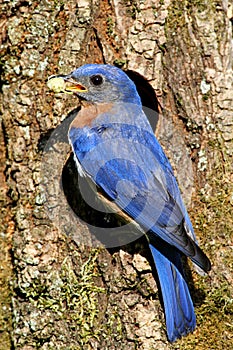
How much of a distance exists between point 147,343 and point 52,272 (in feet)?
3.07

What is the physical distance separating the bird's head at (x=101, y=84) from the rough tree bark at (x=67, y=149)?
4.9 inches

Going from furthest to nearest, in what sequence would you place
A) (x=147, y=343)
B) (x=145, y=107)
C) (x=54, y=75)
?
(x=145, y=107) → (x=54, y=75) → (x=147, y=343)

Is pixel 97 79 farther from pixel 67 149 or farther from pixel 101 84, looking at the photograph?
pixel 67 149

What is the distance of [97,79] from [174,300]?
1.84 m

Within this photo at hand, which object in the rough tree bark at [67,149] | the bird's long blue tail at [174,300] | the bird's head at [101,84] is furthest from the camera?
the bird's head at [101,84]

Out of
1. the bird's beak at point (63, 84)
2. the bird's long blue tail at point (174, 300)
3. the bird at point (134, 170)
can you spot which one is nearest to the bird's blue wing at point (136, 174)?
the bird at point (134, 170)

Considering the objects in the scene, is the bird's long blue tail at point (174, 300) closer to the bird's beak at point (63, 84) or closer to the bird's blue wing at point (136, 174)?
the bird's blue wing at point (136, 174)

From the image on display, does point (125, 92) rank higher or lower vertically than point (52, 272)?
higher

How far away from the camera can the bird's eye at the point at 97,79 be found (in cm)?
585

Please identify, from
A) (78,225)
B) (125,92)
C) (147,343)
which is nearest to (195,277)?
(147,343)

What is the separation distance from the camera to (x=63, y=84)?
19.2ft

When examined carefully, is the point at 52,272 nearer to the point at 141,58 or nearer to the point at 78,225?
the point at 78,225

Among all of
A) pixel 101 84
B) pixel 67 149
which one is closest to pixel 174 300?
pixel 67 149

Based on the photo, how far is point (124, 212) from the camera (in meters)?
5.62
